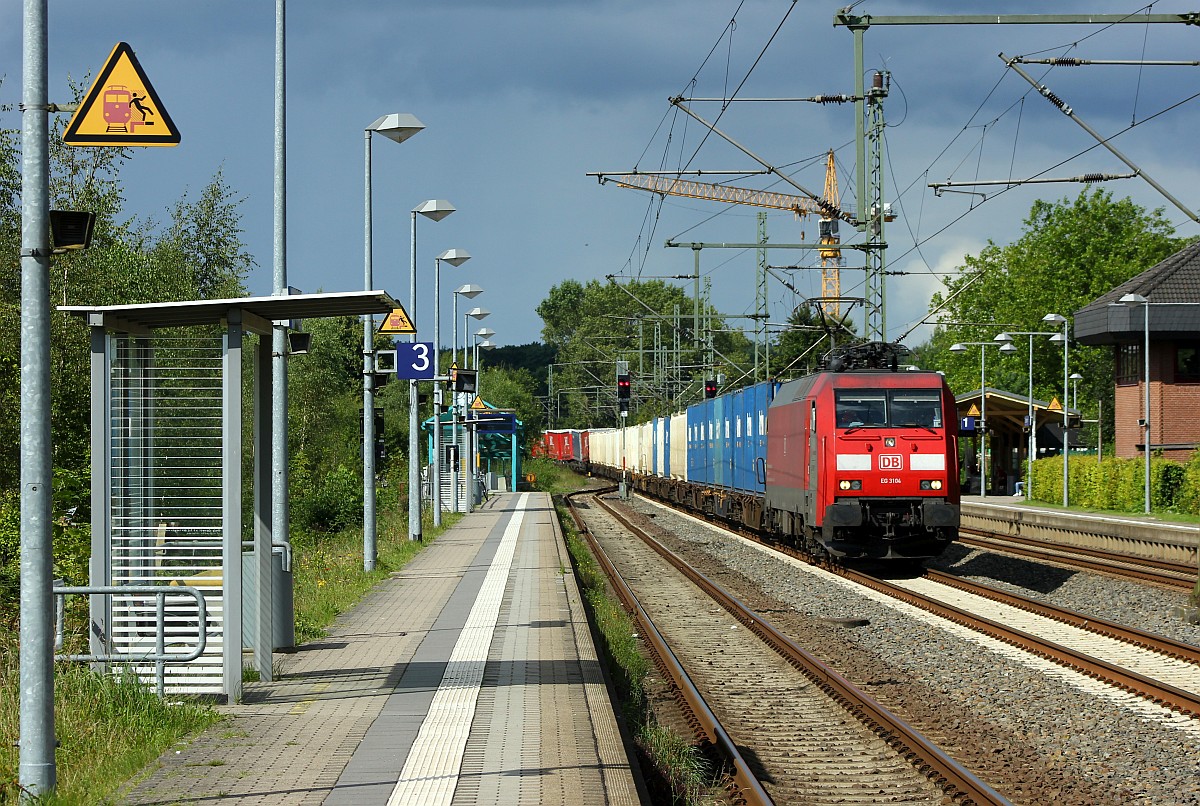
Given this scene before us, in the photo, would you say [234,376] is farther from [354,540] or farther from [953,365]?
[953,365]

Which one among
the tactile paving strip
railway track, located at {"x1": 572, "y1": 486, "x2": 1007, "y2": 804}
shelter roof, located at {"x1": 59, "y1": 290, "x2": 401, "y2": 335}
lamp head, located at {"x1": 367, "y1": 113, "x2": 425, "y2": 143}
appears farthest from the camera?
lamp head, located at {"x1": 367, "y1": 113, "x2": 425, "y2": 143}

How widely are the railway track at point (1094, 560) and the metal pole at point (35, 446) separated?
51.4ft

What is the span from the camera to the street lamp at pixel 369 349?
1806 centimetres

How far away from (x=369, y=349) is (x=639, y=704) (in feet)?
36.2

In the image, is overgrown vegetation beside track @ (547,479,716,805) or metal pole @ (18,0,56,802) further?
overgrown vegetation beside track @ (547,479,716,805)

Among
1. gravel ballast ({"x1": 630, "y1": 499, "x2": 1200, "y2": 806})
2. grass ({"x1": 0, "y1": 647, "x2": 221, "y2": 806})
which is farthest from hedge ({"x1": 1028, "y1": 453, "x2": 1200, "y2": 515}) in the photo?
grass ({"x1": 0, "y1": 647, "x2": 221, "y2": 806})

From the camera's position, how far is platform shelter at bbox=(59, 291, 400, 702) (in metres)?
9.14

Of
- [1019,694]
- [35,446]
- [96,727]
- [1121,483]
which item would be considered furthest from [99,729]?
[1121,483]

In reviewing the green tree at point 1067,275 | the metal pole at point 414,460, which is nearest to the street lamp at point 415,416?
the metal pole at point 414,460

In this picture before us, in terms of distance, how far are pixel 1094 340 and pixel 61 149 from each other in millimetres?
31098

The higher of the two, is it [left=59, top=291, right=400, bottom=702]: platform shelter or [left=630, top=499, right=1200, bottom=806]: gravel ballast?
[left=59, top=291, right=400, bottom=702]: platform shelter

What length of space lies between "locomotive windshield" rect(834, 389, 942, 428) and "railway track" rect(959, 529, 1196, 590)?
3723 mm

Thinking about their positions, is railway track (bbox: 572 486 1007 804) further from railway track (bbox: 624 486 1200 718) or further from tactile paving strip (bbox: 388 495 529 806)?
railway track (bbox: 624 486 1200 718)

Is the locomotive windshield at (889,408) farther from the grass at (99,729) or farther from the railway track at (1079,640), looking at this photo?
the grass at (99,729)
